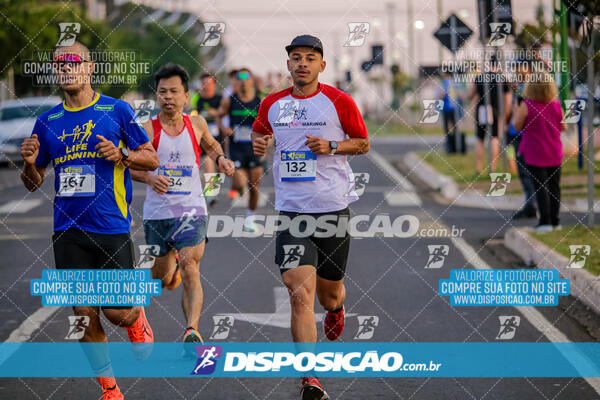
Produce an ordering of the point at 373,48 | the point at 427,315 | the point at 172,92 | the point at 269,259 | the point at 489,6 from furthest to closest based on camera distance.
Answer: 1. the point at 373,48
2. the point at 489,6
3. the point at 269,259
4. the point at 427,315
5. the point at 172,92

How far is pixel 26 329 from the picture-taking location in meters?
8.46

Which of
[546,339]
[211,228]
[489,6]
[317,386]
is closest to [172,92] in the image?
[317,386]

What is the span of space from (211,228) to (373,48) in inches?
555

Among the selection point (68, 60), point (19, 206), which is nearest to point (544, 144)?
point (68, 60)

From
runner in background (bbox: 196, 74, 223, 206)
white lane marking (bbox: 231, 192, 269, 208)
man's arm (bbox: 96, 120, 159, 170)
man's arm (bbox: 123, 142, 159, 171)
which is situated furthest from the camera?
white lane marking (bbox: 231, 192, 269, 208)

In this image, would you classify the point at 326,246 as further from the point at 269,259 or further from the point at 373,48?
the point at 373,48

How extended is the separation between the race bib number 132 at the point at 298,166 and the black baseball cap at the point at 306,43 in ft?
2.11

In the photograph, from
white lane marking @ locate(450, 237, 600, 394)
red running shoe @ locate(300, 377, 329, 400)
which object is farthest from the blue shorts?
white lane marking @ locate(450, 237, 600, 394)

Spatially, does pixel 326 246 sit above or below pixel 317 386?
above

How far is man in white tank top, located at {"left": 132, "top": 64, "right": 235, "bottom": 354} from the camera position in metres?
7.68

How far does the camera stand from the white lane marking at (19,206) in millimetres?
17995

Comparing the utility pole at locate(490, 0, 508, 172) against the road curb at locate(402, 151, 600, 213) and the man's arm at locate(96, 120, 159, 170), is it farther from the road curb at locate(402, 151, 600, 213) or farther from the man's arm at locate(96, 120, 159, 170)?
the man's arm at locate(96, 120, 159, 170)

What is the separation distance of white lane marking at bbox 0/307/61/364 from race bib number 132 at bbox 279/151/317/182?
248cm

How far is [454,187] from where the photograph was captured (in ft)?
62.3
